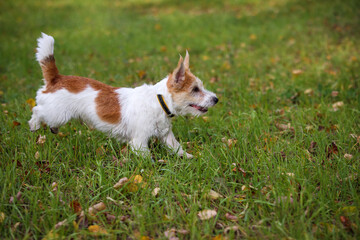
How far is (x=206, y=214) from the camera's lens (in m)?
2.41

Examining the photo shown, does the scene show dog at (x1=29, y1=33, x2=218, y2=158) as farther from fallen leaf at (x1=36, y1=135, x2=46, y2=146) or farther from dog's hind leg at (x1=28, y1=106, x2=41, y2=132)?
fallen leaf at (x1=36, y1=135, x2=46, y2=146)

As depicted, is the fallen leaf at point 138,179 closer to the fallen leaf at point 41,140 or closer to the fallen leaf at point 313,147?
the fallen leaf at point 41,140

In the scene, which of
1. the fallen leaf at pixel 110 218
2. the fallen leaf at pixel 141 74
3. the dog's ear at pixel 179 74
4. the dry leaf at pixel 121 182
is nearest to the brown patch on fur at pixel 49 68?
the dog's ear at pixel 179 74

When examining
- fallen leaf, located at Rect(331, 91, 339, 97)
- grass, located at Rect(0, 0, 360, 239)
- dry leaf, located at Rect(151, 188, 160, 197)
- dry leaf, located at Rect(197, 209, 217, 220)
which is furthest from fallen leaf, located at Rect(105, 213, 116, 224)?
fallen leaf, located at Rect(331, 91, 339, 97)

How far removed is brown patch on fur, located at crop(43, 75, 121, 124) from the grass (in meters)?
0.30

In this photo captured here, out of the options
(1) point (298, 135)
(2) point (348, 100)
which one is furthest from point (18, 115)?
(2) point (348, 100)

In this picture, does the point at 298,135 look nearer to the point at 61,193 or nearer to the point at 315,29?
the point at 61,193

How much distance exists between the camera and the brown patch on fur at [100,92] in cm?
345

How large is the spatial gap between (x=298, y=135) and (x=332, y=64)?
3404 millimetres

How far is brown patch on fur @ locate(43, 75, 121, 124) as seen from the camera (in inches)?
136

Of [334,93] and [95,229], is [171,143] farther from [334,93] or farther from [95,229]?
[334,93]

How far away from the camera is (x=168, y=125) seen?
3.42m

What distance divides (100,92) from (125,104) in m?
0.35

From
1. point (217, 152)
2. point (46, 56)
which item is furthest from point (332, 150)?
point (46, 56)
